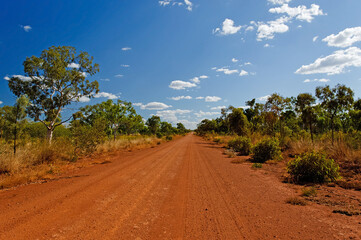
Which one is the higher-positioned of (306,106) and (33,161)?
(306,106)

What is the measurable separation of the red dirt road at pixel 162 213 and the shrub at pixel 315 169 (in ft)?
3.82

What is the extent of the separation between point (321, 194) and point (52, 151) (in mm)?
12228

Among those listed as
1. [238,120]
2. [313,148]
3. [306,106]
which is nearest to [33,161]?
[313,148]

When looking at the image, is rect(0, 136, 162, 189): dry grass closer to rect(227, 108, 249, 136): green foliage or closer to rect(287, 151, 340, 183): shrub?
rect(287, 151, 340, 183): shrub

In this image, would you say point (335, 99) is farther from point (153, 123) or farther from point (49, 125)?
point (153, 123)

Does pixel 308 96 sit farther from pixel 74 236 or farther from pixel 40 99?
pixel 40 99

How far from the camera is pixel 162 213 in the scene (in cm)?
388

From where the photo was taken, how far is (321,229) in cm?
312

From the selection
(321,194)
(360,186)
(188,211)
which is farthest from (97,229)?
(360,186)

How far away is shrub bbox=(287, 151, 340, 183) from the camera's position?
6258 mm

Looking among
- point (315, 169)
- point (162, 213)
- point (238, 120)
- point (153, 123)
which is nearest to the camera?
point (162, 213)

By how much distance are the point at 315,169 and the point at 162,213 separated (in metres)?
5.76

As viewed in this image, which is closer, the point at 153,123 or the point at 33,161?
the point at 33,161

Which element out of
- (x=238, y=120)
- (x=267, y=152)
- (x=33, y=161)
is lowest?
(x=267, y=152)
